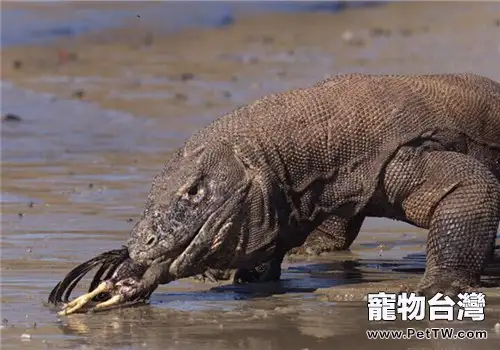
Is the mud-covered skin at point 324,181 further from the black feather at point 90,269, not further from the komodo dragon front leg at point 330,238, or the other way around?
the komodo dragon front leg at point 330,238

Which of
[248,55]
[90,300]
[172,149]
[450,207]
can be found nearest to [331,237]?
[450,207]

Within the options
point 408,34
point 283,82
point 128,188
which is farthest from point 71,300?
point 408,34

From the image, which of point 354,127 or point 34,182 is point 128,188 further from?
point 354,127

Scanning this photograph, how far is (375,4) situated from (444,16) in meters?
3.67

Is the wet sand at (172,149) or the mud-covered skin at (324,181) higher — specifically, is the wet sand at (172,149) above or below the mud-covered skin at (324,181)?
below

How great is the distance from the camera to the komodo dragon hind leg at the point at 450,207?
313 inches

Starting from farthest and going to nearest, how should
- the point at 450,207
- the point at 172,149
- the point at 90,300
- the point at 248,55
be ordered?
the point at 248,55, the point at 172,149, the point at 450,207, the point at 90,300

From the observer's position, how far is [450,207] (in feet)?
26.2

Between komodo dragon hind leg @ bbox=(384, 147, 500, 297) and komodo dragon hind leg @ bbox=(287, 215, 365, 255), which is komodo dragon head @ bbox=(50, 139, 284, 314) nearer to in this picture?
komodo dragon hind leg @ bbox=(384, 147, 500, 297)

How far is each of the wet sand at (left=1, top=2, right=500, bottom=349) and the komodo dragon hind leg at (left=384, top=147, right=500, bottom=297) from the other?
37 cm

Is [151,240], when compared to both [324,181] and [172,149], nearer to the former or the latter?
[324,181]

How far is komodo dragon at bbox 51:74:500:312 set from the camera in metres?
7.95

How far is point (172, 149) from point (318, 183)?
609 cm

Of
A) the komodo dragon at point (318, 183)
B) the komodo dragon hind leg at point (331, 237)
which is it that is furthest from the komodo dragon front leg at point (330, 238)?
the komodo dragon at point (318, 183)
